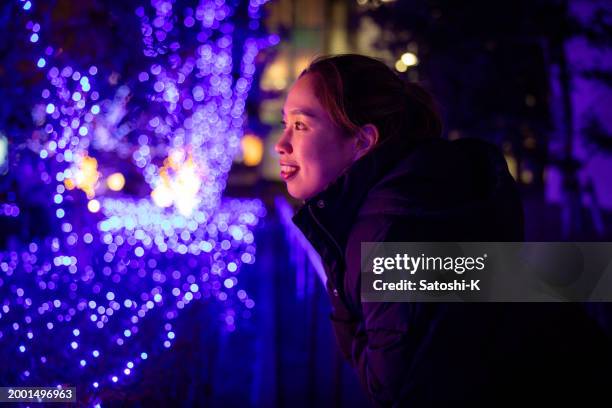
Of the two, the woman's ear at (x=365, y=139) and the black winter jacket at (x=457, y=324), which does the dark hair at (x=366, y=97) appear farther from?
the black winter jacket at (x=457, y=324)

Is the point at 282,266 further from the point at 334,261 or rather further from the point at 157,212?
the point at 334,261

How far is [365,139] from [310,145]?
161 mm

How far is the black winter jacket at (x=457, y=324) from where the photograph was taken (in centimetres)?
137

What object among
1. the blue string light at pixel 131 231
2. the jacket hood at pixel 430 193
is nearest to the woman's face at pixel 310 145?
the jacket hood at pixel 430 193

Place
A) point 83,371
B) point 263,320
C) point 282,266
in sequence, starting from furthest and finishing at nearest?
point 282,266
point 263,320
point 83,371

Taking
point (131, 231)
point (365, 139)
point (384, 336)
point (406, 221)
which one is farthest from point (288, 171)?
point (131, 231)

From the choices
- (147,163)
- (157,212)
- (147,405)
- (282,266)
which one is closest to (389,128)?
(147,405)

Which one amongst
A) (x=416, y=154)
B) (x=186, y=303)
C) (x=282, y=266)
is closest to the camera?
(x=416, y=154)

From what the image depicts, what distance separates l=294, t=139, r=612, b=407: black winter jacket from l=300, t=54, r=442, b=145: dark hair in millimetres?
174

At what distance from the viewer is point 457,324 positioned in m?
1.40

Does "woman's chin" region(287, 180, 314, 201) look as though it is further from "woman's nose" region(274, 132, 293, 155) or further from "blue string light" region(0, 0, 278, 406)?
"blue string light" region(0, 0, 278, 406)

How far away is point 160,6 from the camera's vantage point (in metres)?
6.82

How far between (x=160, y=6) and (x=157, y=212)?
25.8 feet

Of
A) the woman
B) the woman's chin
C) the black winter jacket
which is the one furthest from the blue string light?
the black winter jacket
